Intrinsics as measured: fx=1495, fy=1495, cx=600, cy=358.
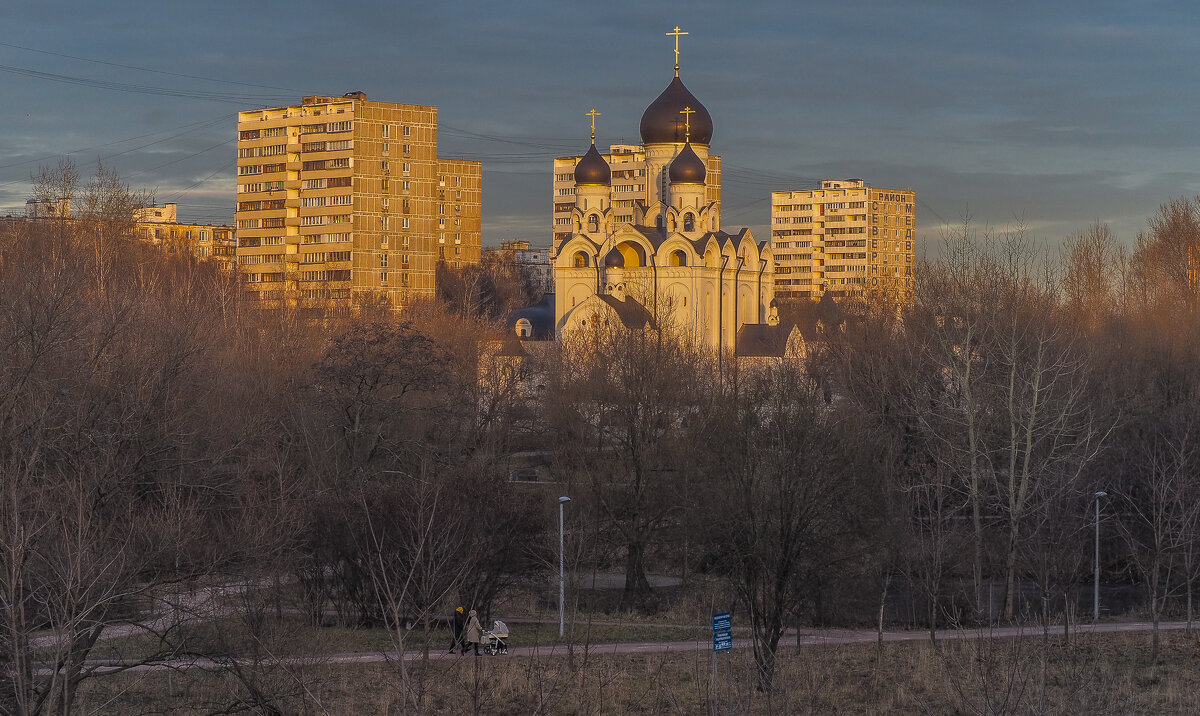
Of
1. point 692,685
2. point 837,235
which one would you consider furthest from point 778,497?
point 837,235

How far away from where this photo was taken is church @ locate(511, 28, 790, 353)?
55125 millimetres

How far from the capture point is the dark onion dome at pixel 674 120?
57.4 meters

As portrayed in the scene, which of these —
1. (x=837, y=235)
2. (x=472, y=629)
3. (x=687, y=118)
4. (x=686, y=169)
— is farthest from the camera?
(x=837, y=235)

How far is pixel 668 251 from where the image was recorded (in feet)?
183

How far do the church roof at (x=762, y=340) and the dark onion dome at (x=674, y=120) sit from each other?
7555mm

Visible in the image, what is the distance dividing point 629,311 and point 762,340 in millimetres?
6339

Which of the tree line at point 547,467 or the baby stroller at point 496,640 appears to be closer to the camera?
the tree line at point 547,467

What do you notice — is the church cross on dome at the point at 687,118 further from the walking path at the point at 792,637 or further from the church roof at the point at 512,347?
the walking path at the point at 792,637

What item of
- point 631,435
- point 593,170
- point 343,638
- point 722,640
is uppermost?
point 593,170

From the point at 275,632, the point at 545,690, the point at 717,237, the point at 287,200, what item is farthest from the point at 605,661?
the point at 287,200

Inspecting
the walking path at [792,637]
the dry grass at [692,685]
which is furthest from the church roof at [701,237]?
the dry grass at [692,685]

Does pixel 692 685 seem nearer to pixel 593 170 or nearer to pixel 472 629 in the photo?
pixel 472 629

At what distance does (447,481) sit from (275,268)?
56207 mm

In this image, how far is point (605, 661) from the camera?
18.9 meters
